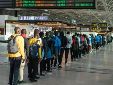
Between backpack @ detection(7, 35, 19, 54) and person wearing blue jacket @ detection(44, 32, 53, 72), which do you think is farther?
person wearing blue jacket @ detection(44, 32, 53, 72)

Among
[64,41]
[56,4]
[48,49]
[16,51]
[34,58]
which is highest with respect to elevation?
[56,4]

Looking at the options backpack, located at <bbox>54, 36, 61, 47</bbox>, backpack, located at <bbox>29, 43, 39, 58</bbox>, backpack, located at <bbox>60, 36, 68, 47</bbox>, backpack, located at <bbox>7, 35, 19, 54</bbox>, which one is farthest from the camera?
backpack, located at <bbox>60, 36, 68, 47</bbox>

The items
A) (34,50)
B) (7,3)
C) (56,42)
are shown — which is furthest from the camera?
(56,42)

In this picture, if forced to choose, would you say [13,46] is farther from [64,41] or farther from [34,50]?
[64,41]

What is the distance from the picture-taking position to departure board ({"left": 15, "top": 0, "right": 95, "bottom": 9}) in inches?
469

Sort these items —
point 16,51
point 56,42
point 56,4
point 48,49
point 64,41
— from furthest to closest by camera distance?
point 64,41, point 56,42, point 48,49, point 56,4, point 16,51

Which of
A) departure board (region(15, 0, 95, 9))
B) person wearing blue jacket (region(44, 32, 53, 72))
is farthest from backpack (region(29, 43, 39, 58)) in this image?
person wearing blue jacket (region(44, 32, 53, 72))

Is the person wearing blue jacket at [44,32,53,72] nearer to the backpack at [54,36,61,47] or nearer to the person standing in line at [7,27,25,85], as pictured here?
the backpack at [54,36,61,47]

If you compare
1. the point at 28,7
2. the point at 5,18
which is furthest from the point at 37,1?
the point at 5,18

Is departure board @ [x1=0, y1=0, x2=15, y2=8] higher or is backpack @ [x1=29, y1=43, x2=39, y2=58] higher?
departure board @ [x1=0, y1=0, x2=15, y2=8]

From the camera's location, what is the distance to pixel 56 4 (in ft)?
40.0

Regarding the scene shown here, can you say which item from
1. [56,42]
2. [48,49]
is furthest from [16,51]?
[56,42]

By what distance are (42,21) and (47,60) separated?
15992 millimetres

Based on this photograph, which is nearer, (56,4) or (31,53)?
(56,4)
